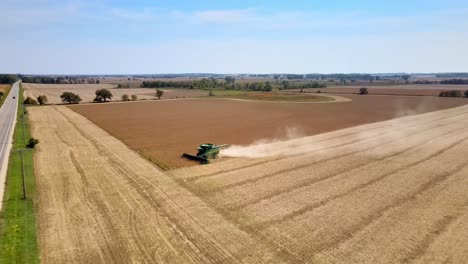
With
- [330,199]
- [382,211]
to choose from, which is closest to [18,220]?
[330,199]

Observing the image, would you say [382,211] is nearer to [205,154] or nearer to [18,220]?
[205,154]

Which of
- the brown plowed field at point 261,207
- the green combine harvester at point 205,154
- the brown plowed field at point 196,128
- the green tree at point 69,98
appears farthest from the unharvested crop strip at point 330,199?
the green tree at point 69,98

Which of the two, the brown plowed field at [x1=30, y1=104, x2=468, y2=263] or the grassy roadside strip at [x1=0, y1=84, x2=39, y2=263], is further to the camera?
the brown plowed field at [x1=30, y1=104, x2=468, y2=263]

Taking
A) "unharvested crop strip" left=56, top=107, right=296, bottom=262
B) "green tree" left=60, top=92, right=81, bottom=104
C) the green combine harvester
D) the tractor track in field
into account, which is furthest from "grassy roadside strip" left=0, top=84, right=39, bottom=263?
"green tree" left=60, top=92, right=81, bottom=104

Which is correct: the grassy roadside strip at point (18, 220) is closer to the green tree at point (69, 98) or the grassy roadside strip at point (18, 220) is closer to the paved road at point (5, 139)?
the paved road at point (5, 139)

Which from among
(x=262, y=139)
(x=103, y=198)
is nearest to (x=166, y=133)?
(x=262, y=139)

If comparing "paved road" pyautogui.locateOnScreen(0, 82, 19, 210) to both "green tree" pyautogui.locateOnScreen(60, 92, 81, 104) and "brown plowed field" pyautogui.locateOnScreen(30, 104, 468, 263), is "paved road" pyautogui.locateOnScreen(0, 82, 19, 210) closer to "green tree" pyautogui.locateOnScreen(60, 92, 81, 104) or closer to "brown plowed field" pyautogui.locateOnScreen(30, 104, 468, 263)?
"brown plowed field" pyautogui.locateOnScreen(30, 104, 468, 263)
